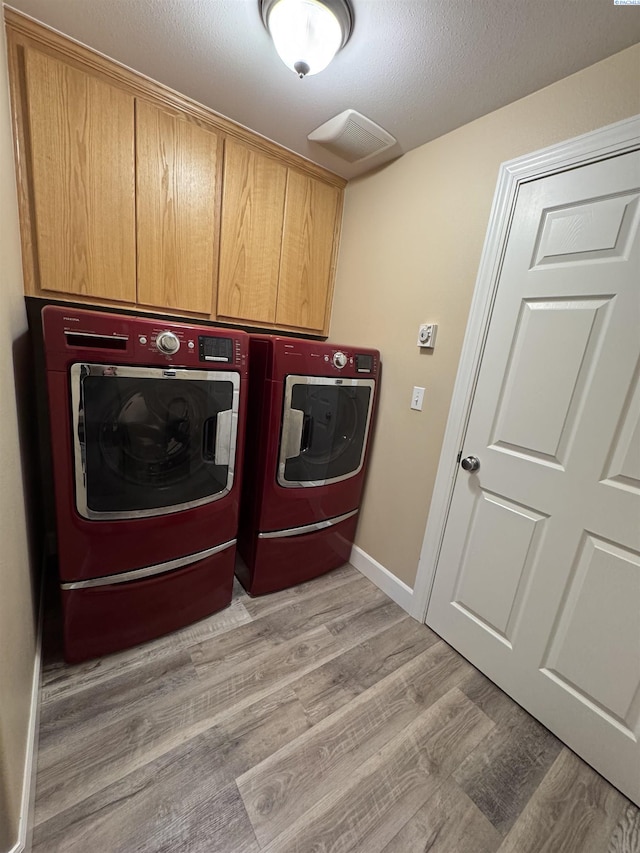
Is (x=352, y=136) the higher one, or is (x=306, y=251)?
(x=352, y=136)

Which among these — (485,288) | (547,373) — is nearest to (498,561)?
(547,373)

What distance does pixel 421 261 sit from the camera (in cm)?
160

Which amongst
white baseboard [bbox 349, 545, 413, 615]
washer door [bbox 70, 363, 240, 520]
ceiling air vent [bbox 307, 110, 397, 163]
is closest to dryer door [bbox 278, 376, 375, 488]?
washer door [bbox 70, 363, 240, 520]

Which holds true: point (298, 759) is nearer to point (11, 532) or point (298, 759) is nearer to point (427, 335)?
point (11, 532)

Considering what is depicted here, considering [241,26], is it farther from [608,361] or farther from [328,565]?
[328,565]

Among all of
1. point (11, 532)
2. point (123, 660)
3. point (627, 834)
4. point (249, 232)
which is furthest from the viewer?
point (249, 232)

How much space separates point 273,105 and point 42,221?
1065mm

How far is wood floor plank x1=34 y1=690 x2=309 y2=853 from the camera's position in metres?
0.86

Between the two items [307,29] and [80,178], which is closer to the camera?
[307,29]

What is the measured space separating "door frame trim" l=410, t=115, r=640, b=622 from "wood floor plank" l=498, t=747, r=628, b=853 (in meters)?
0.67

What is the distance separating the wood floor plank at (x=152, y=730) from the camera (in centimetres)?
96

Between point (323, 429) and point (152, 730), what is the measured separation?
1.28m

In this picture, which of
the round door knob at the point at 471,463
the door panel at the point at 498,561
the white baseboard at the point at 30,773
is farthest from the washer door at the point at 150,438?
the door panel at the point at 498,561

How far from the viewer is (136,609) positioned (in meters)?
1.32
